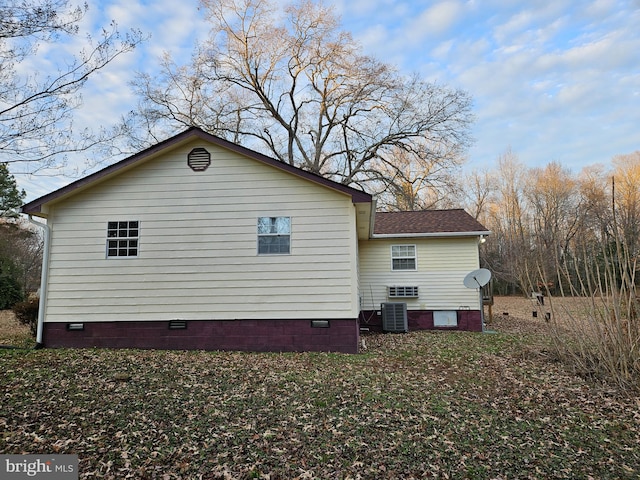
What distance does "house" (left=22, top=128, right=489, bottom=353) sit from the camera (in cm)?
817

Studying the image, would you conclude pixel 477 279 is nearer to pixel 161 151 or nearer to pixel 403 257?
pixel 403 257

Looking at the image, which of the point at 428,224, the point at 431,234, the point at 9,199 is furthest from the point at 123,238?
the point at 9,199

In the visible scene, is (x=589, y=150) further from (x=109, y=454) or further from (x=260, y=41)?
(x=109, y=454)

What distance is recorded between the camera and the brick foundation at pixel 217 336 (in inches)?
320

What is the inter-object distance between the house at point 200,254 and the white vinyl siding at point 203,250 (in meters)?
0.02

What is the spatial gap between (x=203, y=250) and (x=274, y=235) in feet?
5.24

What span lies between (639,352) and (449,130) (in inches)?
681

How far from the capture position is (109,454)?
3.67 m

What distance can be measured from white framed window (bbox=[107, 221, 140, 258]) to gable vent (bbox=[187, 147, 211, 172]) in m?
1.78

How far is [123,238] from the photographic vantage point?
332 inches

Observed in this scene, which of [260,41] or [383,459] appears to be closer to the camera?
[383,459]

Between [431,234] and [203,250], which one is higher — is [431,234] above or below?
above

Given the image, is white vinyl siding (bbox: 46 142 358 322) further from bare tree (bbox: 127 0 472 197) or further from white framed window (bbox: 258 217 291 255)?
bare tree (bbox: 127 0 472 197)

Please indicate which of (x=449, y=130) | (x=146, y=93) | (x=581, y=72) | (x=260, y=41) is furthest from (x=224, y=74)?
(x=581, y=72)
